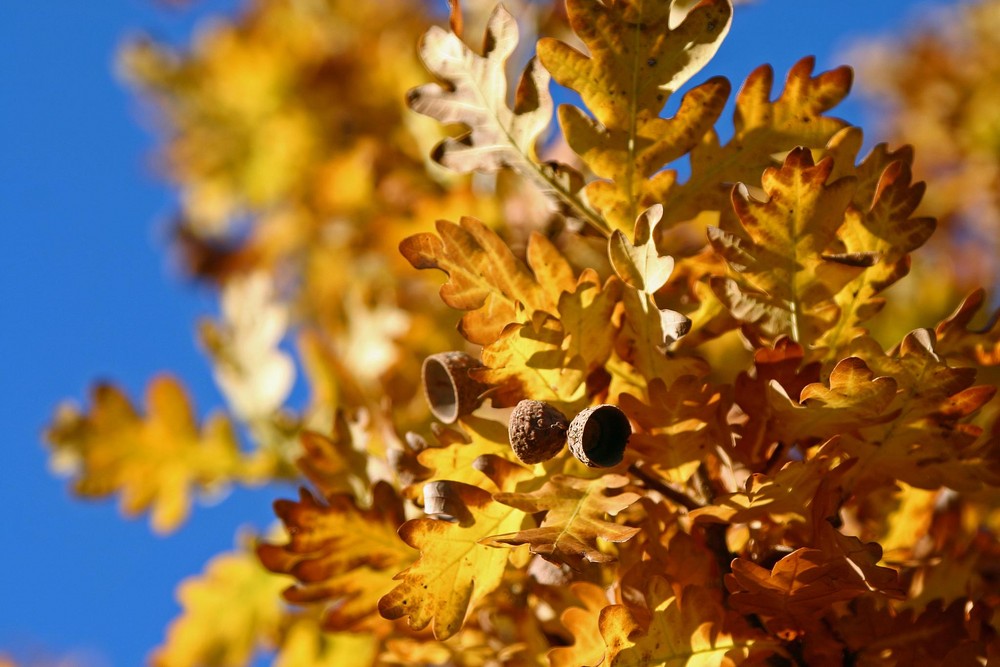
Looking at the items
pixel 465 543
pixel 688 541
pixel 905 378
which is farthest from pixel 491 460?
pixel 905 378

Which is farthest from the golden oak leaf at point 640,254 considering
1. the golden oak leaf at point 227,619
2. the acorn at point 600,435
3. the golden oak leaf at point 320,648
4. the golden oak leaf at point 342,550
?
the golden oak leaf at point 227,619

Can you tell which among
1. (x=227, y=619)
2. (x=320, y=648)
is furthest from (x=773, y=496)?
(x=227, y=619)

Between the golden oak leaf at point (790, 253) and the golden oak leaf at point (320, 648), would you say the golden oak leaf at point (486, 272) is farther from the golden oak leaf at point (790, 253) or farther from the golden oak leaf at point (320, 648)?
the golden oak leaf at point (320, 648)

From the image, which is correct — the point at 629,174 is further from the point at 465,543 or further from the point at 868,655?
the point at 868,655

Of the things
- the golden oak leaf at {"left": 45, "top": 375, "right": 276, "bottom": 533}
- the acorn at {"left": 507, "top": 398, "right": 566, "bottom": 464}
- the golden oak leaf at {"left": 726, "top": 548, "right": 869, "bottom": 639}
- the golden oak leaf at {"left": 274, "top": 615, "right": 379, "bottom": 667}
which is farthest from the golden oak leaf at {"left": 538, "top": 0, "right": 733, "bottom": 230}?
the golden oak leaf at {"left": 45, "top": 375, "right": 276, "bottom": 533}

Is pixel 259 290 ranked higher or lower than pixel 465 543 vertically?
higher

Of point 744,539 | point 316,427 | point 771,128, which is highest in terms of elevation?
point 316,427

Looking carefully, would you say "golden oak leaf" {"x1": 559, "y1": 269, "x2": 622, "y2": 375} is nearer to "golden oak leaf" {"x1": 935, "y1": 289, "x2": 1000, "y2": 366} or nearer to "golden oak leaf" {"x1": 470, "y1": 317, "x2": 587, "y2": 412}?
"golden oak leaf" {"x1": 470, "y1": 317, "x2": 587, "y2": 412}
